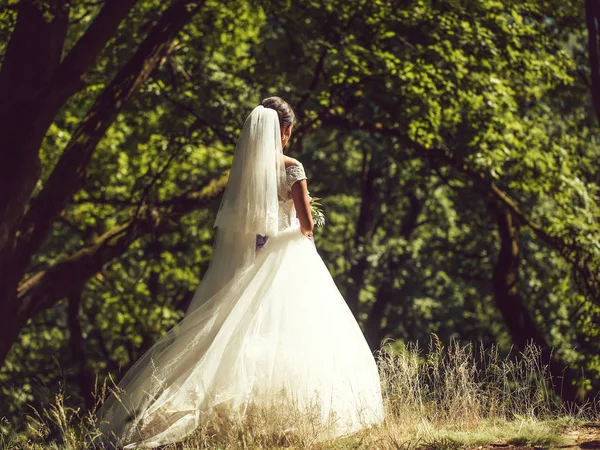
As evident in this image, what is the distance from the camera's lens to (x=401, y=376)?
5.93 m


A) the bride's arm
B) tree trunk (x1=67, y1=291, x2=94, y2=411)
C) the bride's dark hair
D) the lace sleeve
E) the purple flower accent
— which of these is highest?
the bride's dark hair

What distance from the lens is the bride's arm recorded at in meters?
6.25

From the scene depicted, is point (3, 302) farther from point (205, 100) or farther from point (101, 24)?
point (205, 100)

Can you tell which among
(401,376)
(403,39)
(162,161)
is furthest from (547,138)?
(401,376)

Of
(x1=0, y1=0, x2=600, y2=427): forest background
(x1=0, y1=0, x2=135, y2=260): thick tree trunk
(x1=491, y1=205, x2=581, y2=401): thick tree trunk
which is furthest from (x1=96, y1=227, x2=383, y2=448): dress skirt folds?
(x1=491, y1=205, x2=581, y2=401): thick tree trunk

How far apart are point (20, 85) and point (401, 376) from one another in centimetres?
527

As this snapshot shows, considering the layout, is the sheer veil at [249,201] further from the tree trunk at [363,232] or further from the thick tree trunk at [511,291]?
the tree trunk at [363,232]

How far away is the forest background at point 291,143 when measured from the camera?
8.94m

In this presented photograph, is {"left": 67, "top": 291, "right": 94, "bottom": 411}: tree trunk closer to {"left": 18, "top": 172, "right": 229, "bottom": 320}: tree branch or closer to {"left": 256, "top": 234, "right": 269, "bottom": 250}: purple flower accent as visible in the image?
{"left": 18, "top": 172, "right": 229, "bottom": 320}: tree branch

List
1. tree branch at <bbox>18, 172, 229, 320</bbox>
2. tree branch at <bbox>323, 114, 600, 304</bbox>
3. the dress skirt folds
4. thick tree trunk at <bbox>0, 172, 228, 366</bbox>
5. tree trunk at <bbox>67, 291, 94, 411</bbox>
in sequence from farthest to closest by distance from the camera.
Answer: tree trunk at <bbox>67, 291, 94, 411</bbox> → tree branch at <bbox>323, 114, 600, 304</bbox> → tree branch at <bbox>18, 172, 229, 320</bbox> → thick tree trunk at <bbox>0, 172, 228, 366</bbox> → the dress skirt folds

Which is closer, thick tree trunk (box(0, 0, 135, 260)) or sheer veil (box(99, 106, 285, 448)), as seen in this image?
sheer veil (box(99, 106, 285, 448))

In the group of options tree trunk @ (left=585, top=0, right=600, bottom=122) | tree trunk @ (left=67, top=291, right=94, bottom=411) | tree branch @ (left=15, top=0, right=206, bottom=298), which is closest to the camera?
tree trunk @ (left=585, top=0, right=600, bottom=122)

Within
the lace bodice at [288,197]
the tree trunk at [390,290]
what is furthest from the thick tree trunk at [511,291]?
the lace bodice at [288,197]

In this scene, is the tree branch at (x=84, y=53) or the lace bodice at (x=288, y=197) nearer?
the lace bodice at (x=288, y=197)
